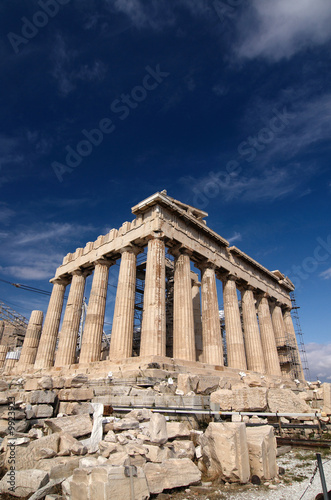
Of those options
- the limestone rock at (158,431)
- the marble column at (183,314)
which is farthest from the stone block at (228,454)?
the marble column at (183,314)

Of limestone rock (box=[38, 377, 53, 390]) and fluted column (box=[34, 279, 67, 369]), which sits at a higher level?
fluted column (box=[34, 279, 67, 369])

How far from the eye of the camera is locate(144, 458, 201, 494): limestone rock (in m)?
5.00

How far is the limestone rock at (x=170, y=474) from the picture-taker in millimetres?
5000

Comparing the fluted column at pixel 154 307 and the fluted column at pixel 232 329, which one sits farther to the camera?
the fluted column at pixel 232 329

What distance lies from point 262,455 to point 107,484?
10.0 feet

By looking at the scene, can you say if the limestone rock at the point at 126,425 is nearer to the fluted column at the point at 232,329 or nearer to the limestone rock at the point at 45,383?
the limestone rock at the point at 45,383

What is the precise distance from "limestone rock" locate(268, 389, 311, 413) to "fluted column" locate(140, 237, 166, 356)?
801 cm

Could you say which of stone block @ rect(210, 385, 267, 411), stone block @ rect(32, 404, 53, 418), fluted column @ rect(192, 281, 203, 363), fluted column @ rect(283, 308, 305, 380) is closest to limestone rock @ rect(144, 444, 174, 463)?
stone block @ rect(32, 404, 53, 418)

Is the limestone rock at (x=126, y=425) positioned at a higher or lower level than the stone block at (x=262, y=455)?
higher

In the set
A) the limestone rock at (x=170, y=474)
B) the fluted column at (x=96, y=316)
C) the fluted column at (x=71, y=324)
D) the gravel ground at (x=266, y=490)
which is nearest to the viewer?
the gravel ground at (x=266, y=490)

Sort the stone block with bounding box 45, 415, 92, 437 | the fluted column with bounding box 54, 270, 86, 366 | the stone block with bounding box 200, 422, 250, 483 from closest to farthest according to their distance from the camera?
the stone block with bounding box 200, 422, 250, 483, the stone block with bounding box 45, 415, 92, 437, the fluted column with bounding box 54, 270, 86, 366

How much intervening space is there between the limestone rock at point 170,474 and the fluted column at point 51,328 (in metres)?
22.3

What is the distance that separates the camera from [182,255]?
22.3m

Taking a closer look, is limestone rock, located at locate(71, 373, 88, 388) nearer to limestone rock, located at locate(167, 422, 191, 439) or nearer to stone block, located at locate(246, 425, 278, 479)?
limestone rock, located at locate(167, 422, 191, 439)
